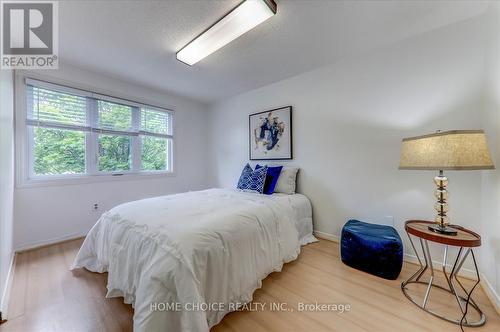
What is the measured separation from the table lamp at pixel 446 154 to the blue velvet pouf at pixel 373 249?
0.37 m

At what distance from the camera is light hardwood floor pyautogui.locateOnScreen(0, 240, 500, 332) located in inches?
49.1

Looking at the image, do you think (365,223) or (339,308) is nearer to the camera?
(339,308)

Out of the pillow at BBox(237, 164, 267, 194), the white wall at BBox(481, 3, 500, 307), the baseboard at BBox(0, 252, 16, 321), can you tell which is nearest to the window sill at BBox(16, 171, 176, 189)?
the baseboard at BBox(0, 252, 16, 321)

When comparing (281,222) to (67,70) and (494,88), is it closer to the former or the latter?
(494,88)

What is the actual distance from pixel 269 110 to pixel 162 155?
7.11 feet

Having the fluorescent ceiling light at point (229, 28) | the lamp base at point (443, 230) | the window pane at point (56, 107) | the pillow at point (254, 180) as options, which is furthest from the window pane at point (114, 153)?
the lamp base at point (443, 230)

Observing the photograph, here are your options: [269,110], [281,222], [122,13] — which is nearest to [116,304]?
[281,222]

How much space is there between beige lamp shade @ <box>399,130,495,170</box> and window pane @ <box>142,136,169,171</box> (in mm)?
3678

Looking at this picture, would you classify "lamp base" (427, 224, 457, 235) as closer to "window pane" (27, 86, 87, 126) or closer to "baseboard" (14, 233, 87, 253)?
"baseboard" (14, 233, 87, 253)

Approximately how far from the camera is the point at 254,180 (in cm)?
285

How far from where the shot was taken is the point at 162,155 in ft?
12.1

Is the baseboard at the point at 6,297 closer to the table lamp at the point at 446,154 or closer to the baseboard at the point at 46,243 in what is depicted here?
the baseboard at the point at 46,243

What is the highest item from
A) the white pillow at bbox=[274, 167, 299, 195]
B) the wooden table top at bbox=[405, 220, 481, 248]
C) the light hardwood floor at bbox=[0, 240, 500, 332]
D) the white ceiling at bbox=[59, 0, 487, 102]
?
the white ceiling at bbox=[59, 0, 487, 102]

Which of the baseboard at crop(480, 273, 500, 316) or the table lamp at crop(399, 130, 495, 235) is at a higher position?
the table lamp at crop(399, 130, 495, 235)
